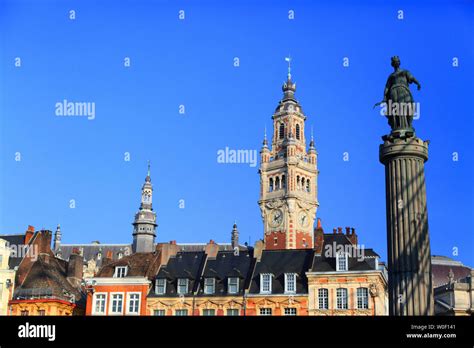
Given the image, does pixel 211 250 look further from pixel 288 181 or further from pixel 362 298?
pixel 288 181

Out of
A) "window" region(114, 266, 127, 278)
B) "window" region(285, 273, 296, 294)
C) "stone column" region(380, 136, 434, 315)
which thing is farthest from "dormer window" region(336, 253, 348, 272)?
"stone column" region(380, 136, 434, 315)

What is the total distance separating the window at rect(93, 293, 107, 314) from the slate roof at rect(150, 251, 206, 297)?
146 inches

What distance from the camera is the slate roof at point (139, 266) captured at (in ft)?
177

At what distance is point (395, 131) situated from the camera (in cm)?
2255

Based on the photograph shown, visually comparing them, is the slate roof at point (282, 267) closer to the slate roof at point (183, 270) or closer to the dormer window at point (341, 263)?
the dormer window at point (341, 263)

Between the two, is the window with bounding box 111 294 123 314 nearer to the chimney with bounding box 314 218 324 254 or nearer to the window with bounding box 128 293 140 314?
the window with bounding box 128 293 140 314

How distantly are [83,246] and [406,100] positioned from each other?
265 feet

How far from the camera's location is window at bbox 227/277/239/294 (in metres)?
51.4

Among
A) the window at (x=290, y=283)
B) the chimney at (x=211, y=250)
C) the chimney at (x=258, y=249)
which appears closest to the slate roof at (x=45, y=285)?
the chimney at (x=211, y=250)

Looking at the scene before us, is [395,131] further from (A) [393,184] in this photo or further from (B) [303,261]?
(B) [303,261]

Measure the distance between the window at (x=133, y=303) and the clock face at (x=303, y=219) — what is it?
160 feet

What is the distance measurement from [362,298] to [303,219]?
51.6m
